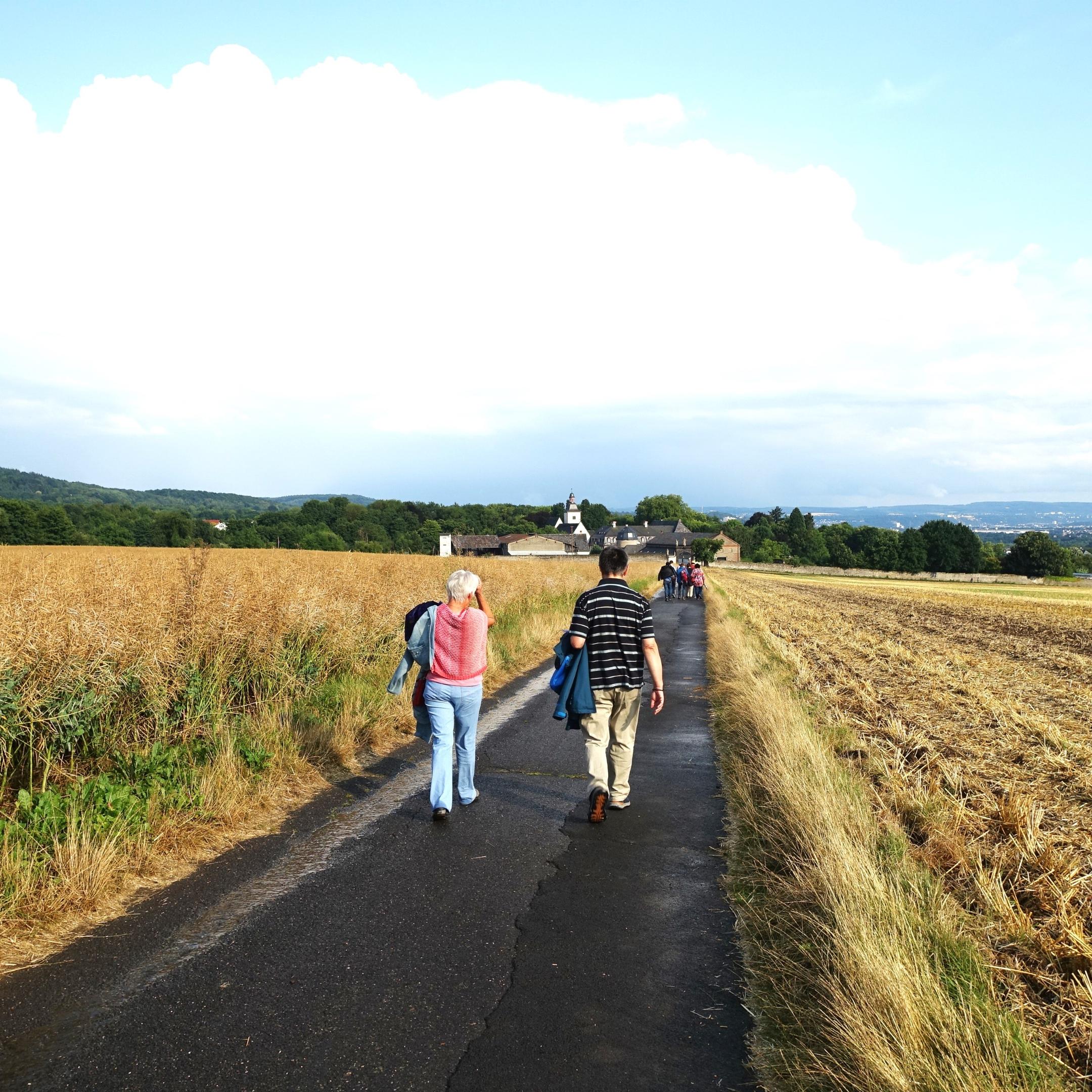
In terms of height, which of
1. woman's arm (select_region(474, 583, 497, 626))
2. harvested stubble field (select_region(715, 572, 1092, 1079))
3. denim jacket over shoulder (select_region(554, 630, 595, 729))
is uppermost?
woman's arm (select_region(474, 583, 497, 626))

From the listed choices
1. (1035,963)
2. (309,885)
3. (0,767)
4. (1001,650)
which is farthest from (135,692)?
(1001,650)

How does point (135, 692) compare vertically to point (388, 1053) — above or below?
above

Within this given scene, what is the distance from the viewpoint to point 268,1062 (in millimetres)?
3016

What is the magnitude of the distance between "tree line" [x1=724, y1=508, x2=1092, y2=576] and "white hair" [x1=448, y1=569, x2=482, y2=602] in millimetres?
101069

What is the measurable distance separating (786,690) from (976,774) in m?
3.47

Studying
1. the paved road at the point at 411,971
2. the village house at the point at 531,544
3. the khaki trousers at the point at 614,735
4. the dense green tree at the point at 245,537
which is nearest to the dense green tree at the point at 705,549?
the village house at the point at 531,544

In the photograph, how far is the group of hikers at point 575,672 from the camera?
5.94m

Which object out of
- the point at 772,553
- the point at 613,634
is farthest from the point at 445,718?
the point at 772,553

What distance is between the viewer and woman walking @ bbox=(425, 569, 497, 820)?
5902 mm

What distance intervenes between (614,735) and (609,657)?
28.3 inches

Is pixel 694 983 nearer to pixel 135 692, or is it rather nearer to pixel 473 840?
pixel 473 840

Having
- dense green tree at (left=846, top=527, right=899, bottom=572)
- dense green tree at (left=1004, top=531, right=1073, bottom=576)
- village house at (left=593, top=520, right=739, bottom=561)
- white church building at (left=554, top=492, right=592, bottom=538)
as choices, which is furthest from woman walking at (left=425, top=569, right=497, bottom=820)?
white church building at (left=554, top=492, right=592, bottom=538)

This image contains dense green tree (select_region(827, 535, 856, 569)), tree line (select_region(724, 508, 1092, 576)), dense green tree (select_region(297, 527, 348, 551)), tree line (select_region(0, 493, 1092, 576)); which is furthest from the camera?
dense green tree (select_region(827, 535, 856, 569))

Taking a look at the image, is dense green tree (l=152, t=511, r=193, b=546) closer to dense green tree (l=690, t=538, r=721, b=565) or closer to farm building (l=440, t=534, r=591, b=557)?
farm building (l=440, t=534, r=591, b=557)
